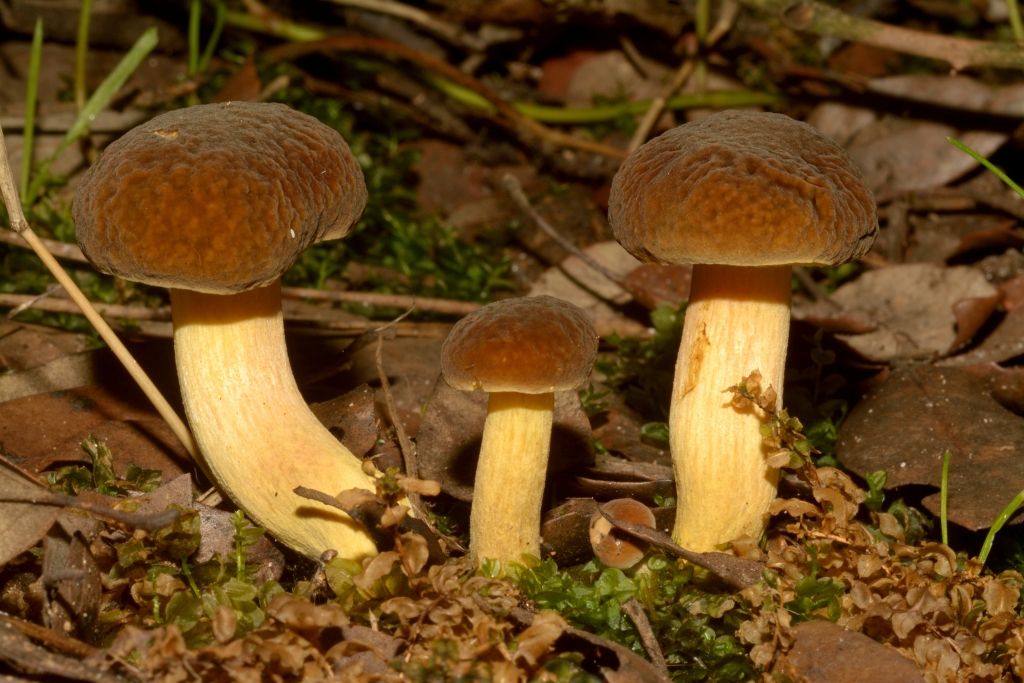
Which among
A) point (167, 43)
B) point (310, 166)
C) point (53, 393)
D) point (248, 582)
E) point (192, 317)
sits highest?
point (167, 43)

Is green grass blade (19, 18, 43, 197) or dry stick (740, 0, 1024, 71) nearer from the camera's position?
green grass blade (19, 18, 43, 197)

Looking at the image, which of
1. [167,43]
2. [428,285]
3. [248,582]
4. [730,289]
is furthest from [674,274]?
[167,43]

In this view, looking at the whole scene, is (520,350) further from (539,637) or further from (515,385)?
(539,637)

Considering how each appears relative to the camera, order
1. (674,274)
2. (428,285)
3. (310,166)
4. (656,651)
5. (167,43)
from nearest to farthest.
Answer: (656,651), (310,166), (674,274), (428,285), (167,43)

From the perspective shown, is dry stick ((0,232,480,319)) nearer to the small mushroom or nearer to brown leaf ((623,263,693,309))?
brown leaf ((623,263,693,309))

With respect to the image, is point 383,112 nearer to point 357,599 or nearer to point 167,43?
point 167,43

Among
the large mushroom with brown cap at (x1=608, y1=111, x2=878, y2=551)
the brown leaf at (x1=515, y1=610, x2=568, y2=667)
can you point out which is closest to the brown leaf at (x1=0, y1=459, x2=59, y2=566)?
the brown leaf at (x1=515, y1=610, x2=568, y2=667)
